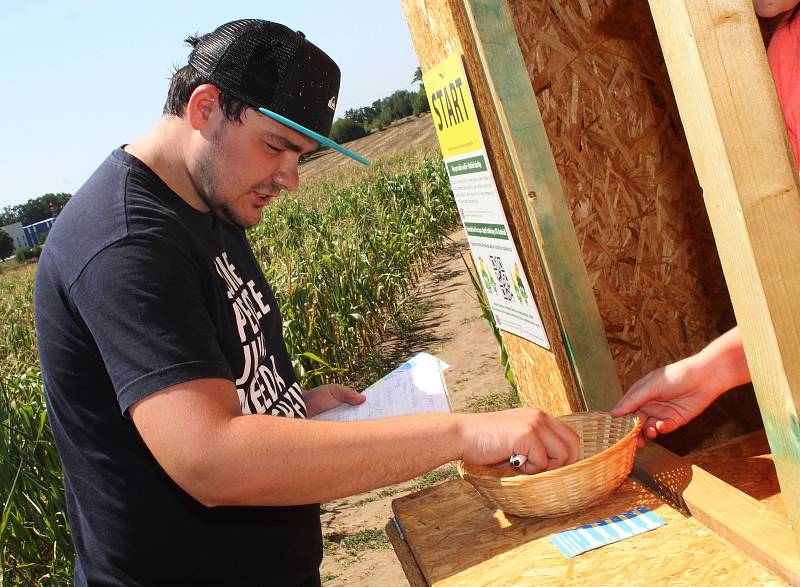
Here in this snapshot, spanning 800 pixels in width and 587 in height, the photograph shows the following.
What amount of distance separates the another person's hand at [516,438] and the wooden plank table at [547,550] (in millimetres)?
190

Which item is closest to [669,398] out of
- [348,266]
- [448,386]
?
[448,386]

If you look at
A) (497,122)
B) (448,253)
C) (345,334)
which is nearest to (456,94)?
(497,122)

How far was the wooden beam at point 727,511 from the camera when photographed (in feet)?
4.63

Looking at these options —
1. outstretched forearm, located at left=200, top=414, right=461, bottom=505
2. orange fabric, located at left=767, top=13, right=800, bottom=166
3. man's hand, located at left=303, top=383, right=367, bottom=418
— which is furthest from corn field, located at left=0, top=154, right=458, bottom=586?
orange fabric, located at left=767, top=13, right=800, bottom=166

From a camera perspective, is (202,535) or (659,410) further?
(659,410)

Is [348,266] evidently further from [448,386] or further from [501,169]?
[501,169]

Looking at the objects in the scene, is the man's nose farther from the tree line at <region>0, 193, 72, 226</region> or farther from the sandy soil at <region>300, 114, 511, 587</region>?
the tree line at <region>0, 193, 72, 226</region>

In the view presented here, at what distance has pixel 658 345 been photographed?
110 inches

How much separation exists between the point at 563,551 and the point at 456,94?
1.49m

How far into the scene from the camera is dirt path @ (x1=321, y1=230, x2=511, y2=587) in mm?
4891

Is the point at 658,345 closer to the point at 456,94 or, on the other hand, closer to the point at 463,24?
the point at 456,94

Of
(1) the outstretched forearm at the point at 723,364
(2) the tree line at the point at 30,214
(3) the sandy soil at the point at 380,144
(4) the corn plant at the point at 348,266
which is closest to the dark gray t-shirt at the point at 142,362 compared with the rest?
(1) the outstretched forearm at the point at 723,364

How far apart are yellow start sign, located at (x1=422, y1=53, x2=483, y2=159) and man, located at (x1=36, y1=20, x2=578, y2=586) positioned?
57cm

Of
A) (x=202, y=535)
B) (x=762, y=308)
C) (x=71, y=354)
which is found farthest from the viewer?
(x=202, y=535)
